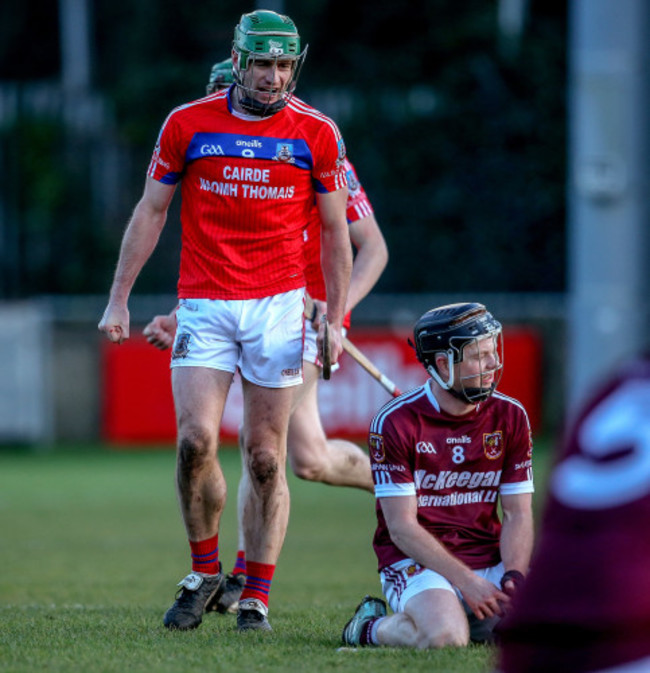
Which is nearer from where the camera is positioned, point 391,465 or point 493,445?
point 391,465

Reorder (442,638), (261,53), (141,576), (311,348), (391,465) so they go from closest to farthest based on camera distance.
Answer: (442,638)
(391,465)
(261,53)
(311,348)
(141,576)

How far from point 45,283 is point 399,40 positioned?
7135mm

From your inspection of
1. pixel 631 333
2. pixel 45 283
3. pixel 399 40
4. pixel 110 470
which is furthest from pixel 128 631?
pixel 399 40

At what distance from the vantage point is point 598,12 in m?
6.48

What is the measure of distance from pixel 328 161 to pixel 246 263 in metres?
0.51

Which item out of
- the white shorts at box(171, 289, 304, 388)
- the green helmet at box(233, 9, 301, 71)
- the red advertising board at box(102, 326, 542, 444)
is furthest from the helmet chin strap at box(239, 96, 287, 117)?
the red advertising board at box(102, 326, 542, 444)

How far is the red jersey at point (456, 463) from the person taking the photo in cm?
504

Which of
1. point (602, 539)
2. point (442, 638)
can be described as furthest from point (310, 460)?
point (602, 539)

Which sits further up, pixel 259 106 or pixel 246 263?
pixel 259 106

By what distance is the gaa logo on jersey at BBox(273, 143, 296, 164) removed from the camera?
5.59m

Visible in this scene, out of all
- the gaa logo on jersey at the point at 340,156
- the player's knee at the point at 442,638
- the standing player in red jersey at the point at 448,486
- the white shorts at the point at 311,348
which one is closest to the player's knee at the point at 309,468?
the white shorts at the point at 311,348

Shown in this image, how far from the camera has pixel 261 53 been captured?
552 centimetres

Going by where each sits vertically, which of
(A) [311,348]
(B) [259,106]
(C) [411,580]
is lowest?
(C) [411,580]

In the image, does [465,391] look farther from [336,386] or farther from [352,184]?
[336,386]
